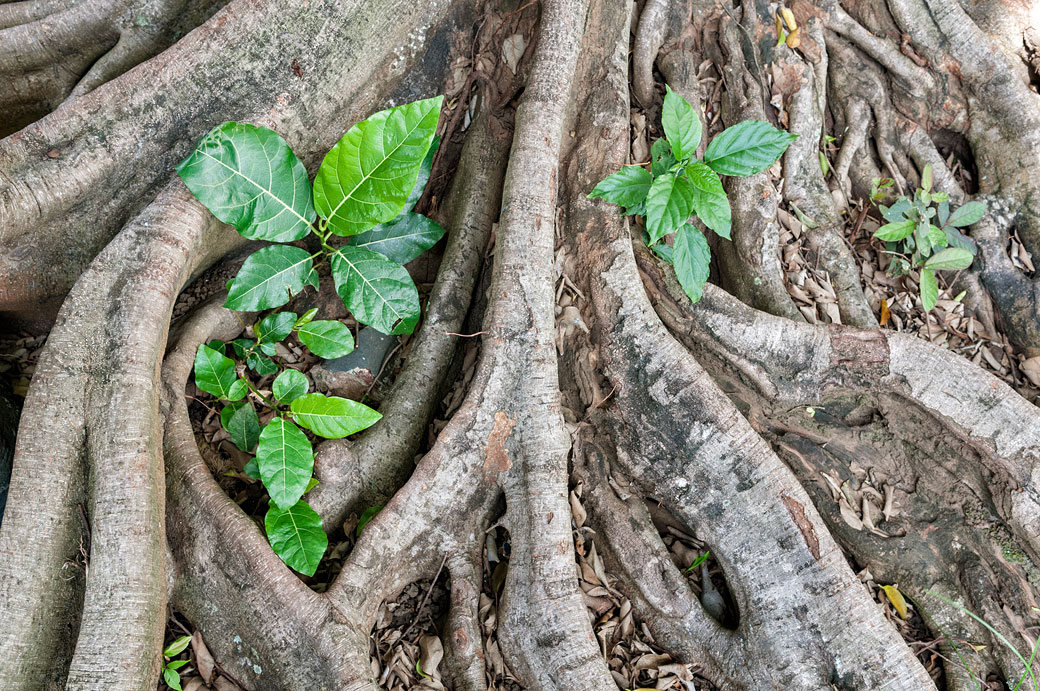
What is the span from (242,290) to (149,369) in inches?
15.5

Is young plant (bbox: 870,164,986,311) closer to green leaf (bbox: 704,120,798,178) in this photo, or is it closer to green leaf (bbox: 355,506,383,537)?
green leaf (bbox: 704,120,798,178)

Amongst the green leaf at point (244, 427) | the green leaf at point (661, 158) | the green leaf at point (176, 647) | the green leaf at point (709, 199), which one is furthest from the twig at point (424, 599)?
the green leaf at point (661, 158)

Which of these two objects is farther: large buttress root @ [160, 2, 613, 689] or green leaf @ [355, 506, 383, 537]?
green leaf @ [355, 506, 383, 537]

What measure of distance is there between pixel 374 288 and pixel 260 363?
0.59 meters

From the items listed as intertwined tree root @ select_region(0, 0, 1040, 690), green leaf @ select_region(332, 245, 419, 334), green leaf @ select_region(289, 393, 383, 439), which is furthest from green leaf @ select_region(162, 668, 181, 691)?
green leaf @ select_region(332, 245, 419, 334)

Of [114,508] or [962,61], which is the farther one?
[962,61]

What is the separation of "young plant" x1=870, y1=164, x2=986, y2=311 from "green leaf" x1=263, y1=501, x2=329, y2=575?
263 cm

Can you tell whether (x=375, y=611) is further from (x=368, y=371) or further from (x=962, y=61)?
(x=962, y=61)

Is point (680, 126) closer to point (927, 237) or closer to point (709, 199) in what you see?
point (709, 199)

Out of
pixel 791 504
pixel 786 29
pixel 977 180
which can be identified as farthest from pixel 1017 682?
pixel 786 29

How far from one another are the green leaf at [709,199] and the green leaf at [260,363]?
174cm

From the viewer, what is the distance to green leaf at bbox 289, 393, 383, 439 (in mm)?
2234

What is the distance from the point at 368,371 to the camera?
8.89 feet

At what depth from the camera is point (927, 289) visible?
113 inches
